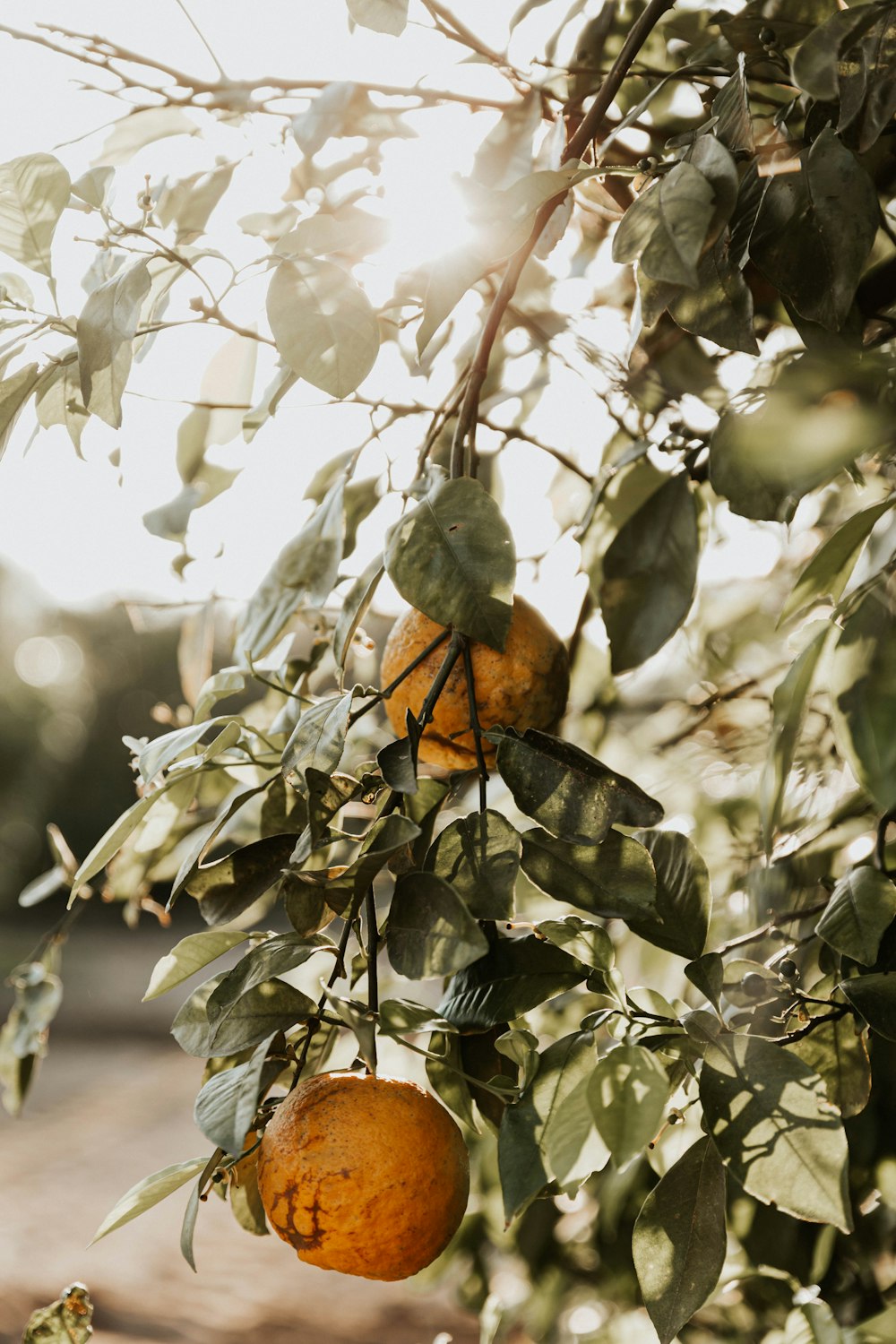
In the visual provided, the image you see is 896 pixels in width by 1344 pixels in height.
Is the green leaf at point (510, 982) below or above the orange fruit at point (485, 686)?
below

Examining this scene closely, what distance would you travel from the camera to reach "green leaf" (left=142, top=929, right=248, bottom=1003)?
38 centimetres

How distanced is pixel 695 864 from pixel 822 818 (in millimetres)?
268

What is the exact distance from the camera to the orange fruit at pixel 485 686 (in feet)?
1.25

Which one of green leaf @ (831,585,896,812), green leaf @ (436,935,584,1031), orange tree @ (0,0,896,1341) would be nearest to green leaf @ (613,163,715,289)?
orange tree @ (0,0,896,1341)

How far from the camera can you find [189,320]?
443mm

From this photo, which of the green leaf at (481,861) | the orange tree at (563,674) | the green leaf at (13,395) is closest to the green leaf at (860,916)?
the orange tree at (563,674)

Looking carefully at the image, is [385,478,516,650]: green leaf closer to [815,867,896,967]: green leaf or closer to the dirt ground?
[815,867,896,967]: green leaf

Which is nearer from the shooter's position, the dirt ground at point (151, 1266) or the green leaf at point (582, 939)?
the green leaf at point (582, 939)

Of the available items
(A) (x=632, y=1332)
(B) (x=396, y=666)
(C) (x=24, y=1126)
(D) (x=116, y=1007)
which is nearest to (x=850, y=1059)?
(B) (x=396, y=666)

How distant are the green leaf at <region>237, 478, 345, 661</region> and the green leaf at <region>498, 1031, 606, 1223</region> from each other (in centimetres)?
21

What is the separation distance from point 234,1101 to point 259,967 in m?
0.04

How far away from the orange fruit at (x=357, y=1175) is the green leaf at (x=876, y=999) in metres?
0.14

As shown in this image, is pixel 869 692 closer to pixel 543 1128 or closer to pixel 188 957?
pixel 543 1128

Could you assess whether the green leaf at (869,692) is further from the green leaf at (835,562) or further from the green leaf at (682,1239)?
the green leaf at (682,1239)
